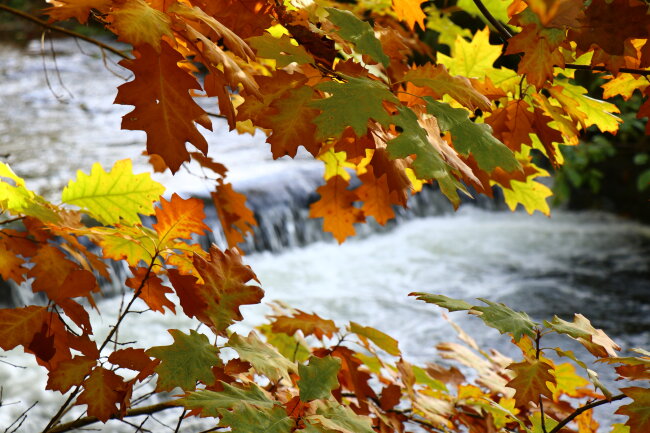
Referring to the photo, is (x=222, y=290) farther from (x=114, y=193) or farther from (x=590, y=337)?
(x=590, y=337)

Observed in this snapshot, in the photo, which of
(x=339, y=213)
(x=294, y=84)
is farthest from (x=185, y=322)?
(x=294, y=84)

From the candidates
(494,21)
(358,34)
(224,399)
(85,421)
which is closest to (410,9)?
(494,21)

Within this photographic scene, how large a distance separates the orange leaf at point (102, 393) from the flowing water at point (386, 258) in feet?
5.73

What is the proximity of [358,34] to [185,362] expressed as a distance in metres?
0.52

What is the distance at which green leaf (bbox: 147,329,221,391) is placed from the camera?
964 millimetres

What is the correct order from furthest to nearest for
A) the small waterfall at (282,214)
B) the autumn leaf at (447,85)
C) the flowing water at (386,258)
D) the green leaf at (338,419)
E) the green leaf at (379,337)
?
the small waterfall at (282,214) → the flowing water at (386,258) → the green leaf at (379,337) → the autumn leaf at (447,85) → the green leaf at (338,419)

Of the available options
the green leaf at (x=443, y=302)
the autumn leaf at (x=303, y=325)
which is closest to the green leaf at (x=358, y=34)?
the green leaf at (x=443, y=302)

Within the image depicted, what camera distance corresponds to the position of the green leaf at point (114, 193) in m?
1.22

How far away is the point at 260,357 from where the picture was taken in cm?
109

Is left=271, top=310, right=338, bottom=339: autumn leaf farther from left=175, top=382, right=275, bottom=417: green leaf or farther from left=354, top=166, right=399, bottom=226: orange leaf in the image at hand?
left=175, top=382, right=275, bottom=417: green leaf

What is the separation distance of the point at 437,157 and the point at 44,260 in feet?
2.45

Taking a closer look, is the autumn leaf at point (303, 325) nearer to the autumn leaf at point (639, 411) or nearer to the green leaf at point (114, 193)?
the green leaf at point (114, 193)

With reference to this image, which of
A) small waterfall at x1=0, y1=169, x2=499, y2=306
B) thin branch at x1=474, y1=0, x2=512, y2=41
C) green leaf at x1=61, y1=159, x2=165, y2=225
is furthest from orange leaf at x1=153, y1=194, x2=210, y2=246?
A: small waterfall at x1=0, y1=169, x2=499, y2=306

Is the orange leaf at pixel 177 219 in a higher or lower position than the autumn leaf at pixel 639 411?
higher
